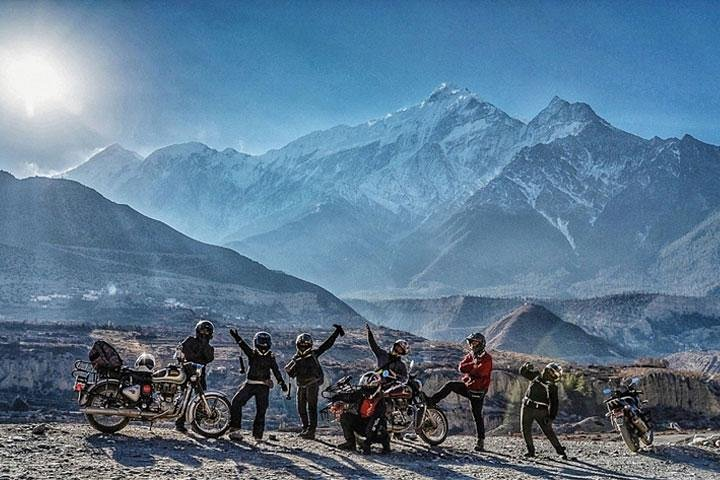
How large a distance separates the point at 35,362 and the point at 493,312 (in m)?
150

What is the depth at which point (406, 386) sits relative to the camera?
44.3 feet

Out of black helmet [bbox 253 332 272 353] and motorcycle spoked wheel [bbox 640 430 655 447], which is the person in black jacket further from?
motorcycle spoked wheel [bbox 640 430 655 447]

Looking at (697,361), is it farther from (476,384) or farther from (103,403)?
(103,403)

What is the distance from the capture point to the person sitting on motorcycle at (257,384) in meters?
13.1

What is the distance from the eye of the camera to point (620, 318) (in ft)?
577

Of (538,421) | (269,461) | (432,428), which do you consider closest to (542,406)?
(538,421)

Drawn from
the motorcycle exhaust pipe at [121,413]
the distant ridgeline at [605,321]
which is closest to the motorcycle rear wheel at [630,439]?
the motorcycle exhaust pipe at [121,413]

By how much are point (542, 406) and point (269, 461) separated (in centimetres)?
552

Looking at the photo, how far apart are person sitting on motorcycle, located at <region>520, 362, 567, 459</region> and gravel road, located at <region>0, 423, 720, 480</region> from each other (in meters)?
0.37

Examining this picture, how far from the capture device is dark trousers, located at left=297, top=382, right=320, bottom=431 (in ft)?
44.9

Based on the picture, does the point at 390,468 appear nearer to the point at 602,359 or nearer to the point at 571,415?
the point at 571,415

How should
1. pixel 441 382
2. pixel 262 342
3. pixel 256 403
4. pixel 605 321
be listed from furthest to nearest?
1. pixel 605 321
2. pixel 441 382
3. pixel 262 342
4. pixel 256 403

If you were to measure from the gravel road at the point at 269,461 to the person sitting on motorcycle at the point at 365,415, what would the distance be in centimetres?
32

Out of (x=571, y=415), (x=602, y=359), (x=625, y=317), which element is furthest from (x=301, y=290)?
(x=571, y=415)
